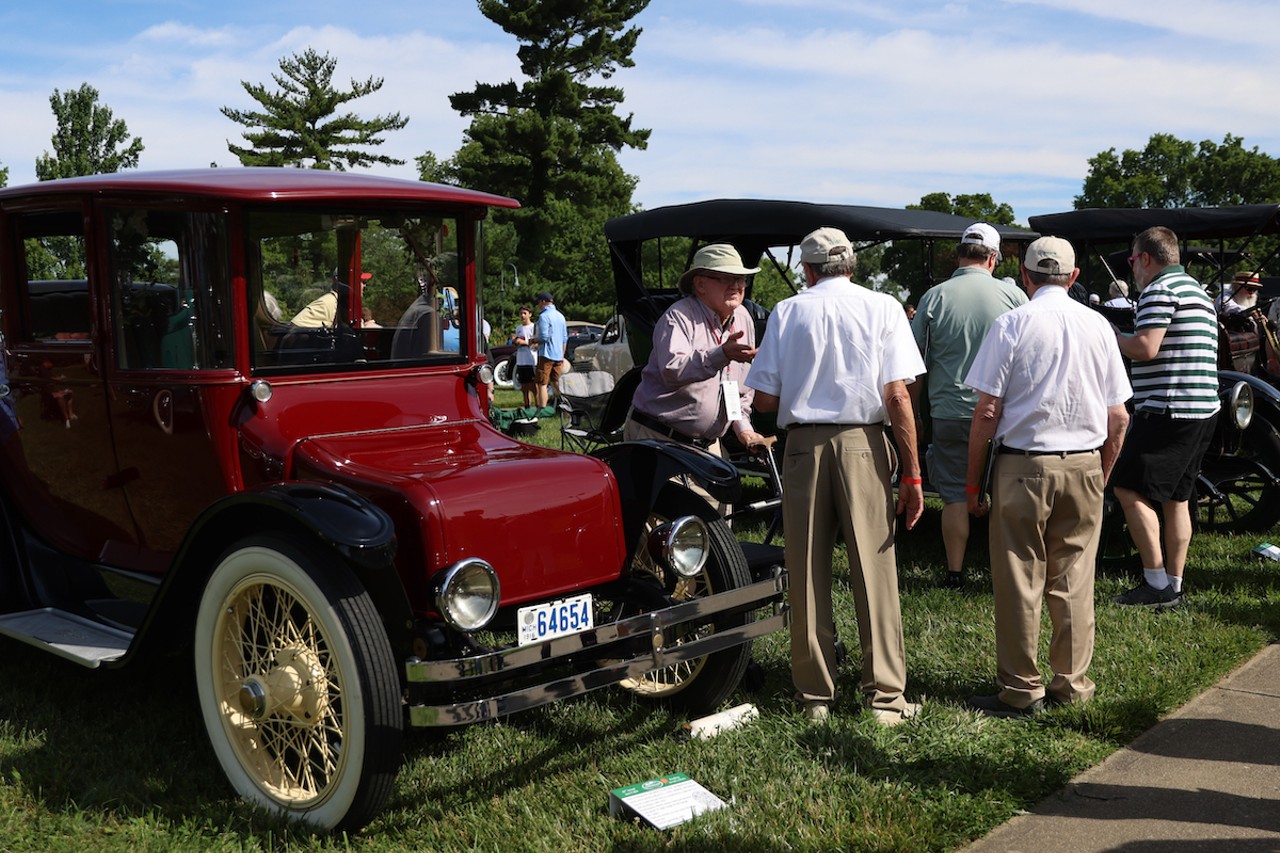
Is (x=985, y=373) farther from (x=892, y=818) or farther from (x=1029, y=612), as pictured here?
(x=892, y=818)

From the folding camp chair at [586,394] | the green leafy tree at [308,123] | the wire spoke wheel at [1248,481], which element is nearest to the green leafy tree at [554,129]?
the green leafy tree at [308,123]

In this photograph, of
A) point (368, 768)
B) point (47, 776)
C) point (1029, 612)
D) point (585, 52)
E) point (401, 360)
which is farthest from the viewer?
point (585, 52)

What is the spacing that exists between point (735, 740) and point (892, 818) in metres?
0.74

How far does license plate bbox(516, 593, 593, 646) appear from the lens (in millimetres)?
3457

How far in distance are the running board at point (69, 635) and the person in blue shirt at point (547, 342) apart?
11356mm

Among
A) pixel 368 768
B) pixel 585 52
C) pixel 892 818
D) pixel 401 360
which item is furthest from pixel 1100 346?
pixel 585 52

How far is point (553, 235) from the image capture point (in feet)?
147

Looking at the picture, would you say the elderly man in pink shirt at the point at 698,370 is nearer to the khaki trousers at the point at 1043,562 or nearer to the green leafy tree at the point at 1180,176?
the khaki trousers at the point at 1043,562

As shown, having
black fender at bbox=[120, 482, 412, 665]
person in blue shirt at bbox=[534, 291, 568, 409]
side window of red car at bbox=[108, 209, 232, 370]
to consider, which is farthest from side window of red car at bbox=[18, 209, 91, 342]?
person in blue shirt at bbox=[534, 291, 568, 409]

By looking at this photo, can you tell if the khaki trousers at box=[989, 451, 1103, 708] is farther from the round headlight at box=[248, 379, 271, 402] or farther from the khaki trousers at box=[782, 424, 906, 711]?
the round headlight at box=[248, 379, 271, 402]

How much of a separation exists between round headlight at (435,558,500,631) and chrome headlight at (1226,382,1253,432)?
504cm

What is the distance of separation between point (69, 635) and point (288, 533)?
1.36 meters

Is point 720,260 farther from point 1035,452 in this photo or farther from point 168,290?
point 168,290

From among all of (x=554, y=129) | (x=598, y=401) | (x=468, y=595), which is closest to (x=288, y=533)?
(x=468, y=595)
